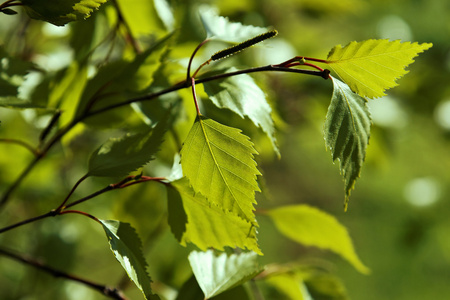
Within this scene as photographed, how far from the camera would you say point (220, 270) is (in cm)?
53

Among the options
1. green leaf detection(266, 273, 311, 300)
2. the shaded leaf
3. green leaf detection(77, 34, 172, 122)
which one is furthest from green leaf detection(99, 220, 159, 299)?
green leaf detection(266, 273, 311, 300)

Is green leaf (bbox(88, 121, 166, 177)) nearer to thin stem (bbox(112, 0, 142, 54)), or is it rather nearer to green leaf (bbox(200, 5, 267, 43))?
green leaf (bbox(200, 5, 267, 43))

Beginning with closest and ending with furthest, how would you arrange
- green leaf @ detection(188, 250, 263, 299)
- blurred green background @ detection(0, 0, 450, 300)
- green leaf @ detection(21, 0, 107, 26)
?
green leaf @ detection(21, 0, 107, 26), green leaf @ detection(188, 250, 263, 299), blurred green background @ detection(0, 0, 450, 300)

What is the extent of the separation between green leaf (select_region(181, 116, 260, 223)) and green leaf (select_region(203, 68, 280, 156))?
0.15 ft

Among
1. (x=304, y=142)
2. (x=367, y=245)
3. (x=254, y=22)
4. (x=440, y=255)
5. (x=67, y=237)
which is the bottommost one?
(x=367, y=245)

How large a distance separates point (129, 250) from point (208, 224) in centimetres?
8

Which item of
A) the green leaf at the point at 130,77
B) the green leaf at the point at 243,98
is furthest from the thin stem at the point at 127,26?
the green leaf at the point at 243,98

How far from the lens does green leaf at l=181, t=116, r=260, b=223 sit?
396 millimetres

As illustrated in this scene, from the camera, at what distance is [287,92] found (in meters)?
1.13

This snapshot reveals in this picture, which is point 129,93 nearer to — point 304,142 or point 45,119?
point 45,119

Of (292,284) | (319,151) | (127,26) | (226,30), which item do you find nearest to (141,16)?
(127,26)

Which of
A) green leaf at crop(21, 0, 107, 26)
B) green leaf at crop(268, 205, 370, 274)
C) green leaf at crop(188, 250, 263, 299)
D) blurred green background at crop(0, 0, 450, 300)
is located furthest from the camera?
blurred green background at crop(0, 0, 450, 300)

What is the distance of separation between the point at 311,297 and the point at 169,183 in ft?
1.04

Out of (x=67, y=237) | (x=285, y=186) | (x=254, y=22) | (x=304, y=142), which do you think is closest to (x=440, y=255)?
(x=304, y=142)
